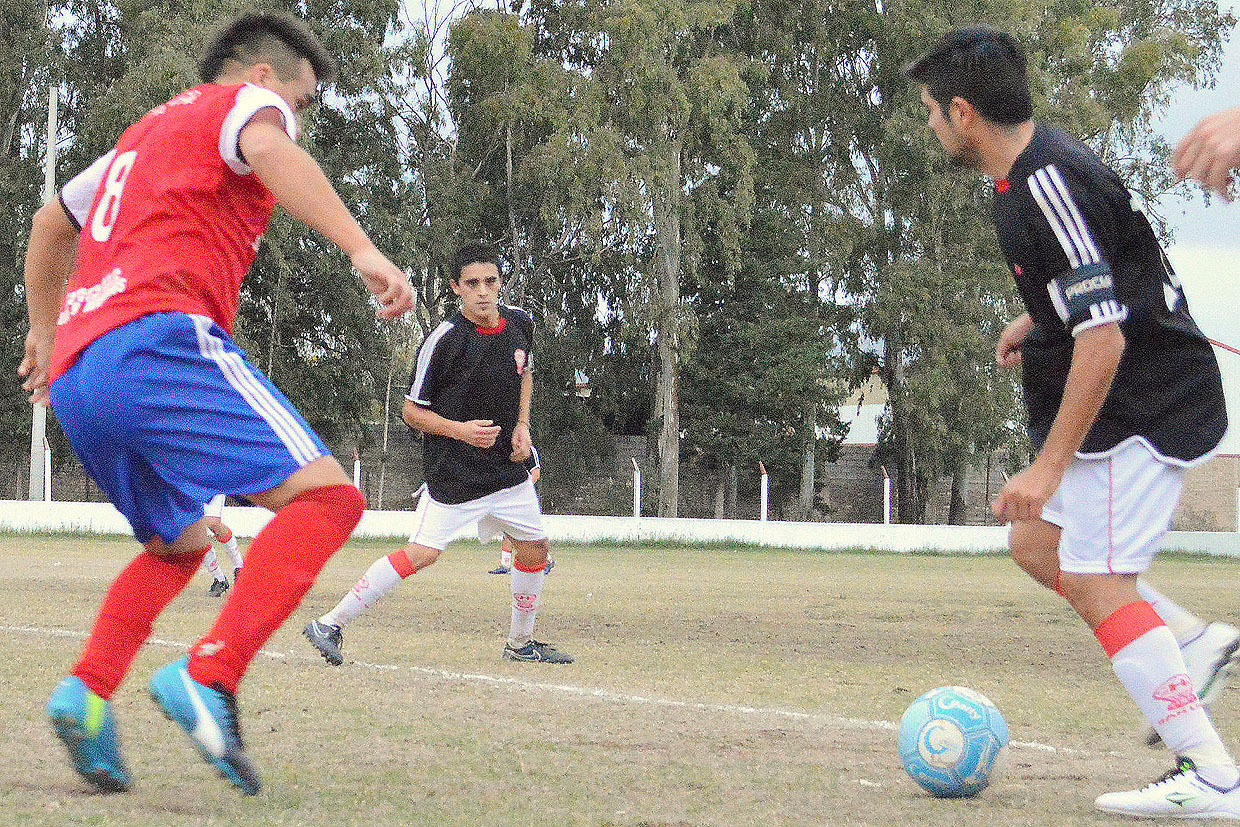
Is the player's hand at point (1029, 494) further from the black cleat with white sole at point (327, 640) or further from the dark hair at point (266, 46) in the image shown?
the black cleat with white sole at point (327, 640)

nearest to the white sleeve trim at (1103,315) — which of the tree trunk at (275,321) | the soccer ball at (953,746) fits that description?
the soccer ball at (953,746)

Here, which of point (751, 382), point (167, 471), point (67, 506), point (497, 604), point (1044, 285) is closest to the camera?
point (167, 471)

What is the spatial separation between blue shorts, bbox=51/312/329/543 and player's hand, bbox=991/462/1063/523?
6.00 ft

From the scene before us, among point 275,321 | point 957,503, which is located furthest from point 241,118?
point 957,503

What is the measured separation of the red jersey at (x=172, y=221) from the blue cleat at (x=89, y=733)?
2.79 feet

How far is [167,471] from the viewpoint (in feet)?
12.3

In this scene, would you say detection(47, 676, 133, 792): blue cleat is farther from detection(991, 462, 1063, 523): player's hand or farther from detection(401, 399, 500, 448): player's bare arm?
detection(401, 399, 500, 448): player's bare arm

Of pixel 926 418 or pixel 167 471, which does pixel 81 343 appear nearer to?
pixel 167 471

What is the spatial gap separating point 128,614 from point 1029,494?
2.51 meters

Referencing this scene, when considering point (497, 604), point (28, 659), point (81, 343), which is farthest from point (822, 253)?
point (81, 343)

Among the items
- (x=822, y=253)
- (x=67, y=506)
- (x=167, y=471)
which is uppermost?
(x=822, y=253)

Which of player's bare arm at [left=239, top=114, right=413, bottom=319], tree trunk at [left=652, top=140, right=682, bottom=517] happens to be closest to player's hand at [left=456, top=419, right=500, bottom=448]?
player's bare arm at [left=239, top=114, right=413, bottom=319]

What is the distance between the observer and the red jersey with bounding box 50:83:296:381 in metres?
3.76

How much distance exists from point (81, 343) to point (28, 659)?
3886mm
